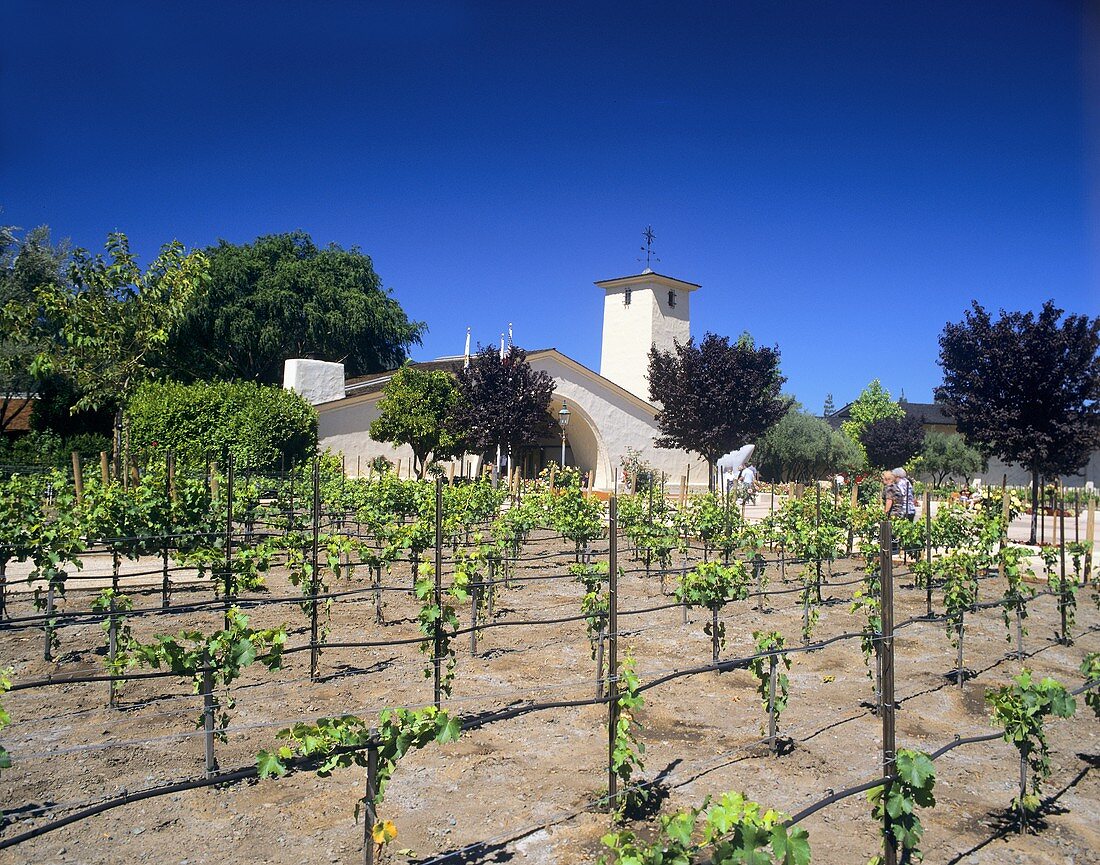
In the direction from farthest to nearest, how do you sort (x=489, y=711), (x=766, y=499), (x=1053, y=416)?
(x=766, y=499)
(x=1053, y=416)
(x=489, y=711)

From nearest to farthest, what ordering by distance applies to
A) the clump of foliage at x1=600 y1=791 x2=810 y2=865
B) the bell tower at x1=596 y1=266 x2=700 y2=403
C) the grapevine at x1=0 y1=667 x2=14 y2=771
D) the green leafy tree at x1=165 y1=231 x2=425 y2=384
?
the clump of foliage at x1=600 y1=791 x2=810 y2=865
the grapevine at x1=0 y1=667 x2=14 y2=771
the green leafy tree at x1=165 y1=231 x2=425 y2=384
the bell tower at x1=596 y1=266 x2=700 y2=403

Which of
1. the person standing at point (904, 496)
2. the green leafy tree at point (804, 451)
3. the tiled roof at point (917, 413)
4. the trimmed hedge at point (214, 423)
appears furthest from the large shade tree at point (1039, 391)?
the tiled roof at point (917, 413)

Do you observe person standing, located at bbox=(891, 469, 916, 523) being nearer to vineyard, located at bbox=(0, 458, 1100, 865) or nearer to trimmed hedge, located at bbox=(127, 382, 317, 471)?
vineyard, located at bbox=(0, 458, 1100, 865)

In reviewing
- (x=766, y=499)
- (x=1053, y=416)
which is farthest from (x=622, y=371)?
(x=1053, y=416)

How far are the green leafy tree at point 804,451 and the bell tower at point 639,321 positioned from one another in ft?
19.8

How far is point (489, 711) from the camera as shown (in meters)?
6.58

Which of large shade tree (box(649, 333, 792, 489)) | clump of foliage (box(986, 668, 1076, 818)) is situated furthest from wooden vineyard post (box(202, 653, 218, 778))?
large shade tree (box(649, 333, 792, 489))

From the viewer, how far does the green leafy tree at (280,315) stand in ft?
119

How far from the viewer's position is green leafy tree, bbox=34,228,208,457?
16.8 m

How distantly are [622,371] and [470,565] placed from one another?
1221 inches

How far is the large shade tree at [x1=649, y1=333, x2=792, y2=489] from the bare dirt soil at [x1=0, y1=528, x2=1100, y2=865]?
1976cm

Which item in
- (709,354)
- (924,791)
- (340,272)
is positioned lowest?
(924,791)

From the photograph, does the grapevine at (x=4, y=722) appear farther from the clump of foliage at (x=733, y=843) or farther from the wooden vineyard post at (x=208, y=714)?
the clump of foliage at (x=733, y=843)

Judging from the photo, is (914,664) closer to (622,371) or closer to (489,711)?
(489,711)
